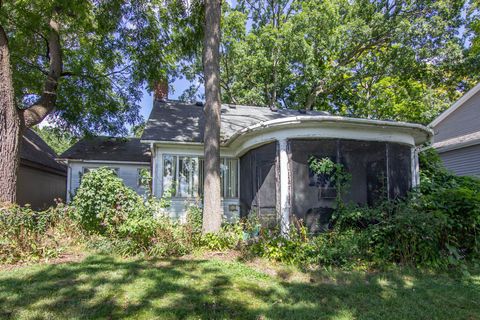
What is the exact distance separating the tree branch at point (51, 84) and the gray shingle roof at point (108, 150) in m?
4.13

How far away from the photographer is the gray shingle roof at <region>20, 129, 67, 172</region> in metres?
13.0

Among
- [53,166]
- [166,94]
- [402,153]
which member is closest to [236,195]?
[402,153]

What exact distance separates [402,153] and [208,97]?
5.08 m

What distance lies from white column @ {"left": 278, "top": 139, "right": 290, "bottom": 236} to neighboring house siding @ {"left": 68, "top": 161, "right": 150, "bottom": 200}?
8949 millimetres

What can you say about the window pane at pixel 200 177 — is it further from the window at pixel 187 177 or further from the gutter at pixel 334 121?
the gutter at pixel 334 121

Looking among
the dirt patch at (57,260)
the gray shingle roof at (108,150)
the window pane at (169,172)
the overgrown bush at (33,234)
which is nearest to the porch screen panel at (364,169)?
the window pane at (169,172)

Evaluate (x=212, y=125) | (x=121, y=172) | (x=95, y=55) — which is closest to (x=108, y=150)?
Answer: (x=121, y=172)

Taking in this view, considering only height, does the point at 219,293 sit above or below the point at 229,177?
below

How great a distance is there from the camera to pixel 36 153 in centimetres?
1424

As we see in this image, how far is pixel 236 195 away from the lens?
32.1 feet

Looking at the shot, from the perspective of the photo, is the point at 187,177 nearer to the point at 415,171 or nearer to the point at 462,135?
the point at 415,171

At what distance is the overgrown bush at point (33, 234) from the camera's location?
217 inches

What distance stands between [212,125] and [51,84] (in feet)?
21.2

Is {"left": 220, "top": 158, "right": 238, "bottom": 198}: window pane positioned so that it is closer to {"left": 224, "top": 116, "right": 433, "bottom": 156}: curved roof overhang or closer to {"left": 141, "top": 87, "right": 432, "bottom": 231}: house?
{"left": 141, "top": 87, "right": 432, "bottom": 231}: house
